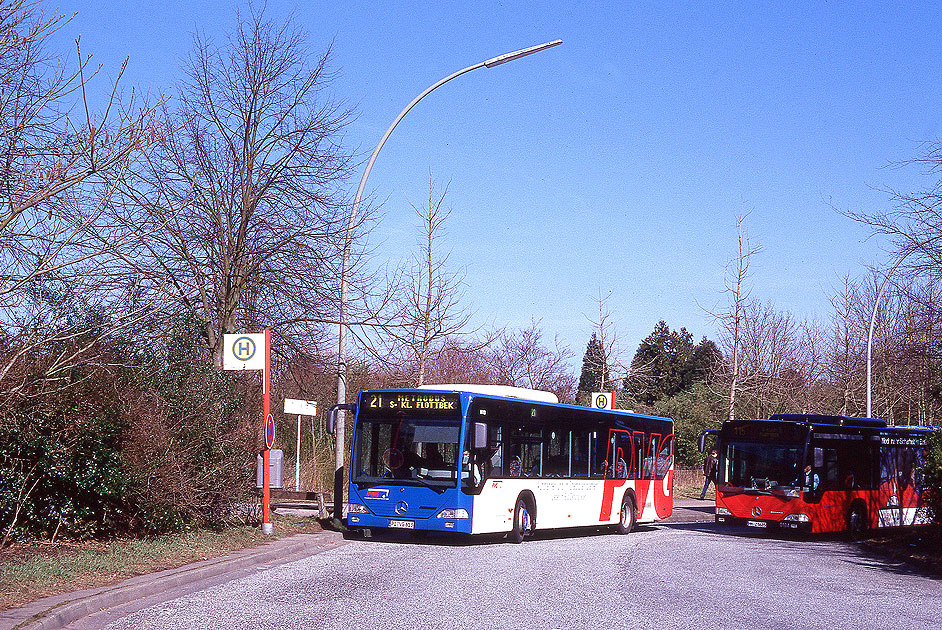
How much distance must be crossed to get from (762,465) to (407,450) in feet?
33.2

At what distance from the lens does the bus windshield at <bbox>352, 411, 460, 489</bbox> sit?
18656 millimetres

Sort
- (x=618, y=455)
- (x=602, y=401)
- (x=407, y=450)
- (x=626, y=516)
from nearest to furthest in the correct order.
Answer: (x=407, y=450) → (x=618, y=455) → (x=626, y=516) → (x=602, y=401)

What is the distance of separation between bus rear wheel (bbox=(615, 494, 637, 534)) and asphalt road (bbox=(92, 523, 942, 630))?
6428mm

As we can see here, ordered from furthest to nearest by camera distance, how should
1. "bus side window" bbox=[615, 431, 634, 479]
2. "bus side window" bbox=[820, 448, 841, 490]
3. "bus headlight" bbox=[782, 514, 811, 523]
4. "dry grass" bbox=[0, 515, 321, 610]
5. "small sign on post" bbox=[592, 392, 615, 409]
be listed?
"small sign on post" bbox=[592, 392, 615, 409]
"bus side window" bbox=[820, 448, 841, 490]
"bus side window" bbox=[615, 431, 634, 479]
"bus headlight" bbox=[782, 514, 811, 523]
"dry grass" bbox=[0, 515, 321, 610]

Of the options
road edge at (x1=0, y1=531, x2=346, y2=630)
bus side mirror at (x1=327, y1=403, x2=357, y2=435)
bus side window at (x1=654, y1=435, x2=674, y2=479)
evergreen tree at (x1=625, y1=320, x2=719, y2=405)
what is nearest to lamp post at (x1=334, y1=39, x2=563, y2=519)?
bus side mirror at (x1=327, y1=403, x2=357, y2=435)

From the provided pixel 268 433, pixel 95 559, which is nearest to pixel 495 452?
pixel 268 433

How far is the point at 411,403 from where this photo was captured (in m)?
19.1

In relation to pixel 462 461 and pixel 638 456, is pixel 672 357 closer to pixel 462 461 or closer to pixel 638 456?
pixel 638 456

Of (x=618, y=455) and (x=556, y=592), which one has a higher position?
(x=618, y=455)

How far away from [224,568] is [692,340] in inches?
3233

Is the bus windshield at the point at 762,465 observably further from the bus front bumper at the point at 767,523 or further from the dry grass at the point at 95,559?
the dry grass at the point at 95,559

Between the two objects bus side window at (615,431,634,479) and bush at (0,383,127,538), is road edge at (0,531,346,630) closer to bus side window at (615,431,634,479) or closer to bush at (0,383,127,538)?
bush at (0,383,127,538)

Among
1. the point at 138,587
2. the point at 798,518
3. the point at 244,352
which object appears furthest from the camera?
the point at 798,518

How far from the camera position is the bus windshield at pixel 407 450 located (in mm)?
18656
